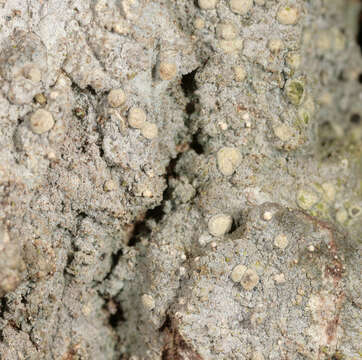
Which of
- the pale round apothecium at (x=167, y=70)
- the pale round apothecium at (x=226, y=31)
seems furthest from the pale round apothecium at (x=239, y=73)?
the pale round apothecium at (x=167, y=70)

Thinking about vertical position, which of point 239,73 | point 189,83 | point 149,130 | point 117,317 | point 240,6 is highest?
point 240,6

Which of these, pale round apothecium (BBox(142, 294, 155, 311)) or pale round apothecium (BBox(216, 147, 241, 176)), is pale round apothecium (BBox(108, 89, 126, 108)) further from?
pale round apothecium (BBox(142, 294, 155, 311))

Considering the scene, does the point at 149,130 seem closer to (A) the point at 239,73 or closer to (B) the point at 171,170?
(B) the point at 171,170

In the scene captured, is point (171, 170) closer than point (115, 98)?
No

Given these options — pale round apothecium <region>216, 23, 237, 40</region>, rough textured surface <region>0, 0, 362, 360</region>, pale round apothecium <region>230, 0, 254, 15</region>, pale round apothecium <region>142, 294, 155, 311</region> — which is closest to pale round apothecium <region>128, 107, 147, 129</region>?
rough textured surface <region>0, 0, 362, 360</region>

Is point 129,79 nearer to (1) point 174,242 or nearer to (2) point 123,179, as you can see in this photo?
(2) point 123,179

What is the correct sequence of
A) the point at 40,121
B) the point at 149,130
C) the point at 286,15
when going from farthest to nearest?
the point at 286,15 < the point at 149,130 < the point at 40,121

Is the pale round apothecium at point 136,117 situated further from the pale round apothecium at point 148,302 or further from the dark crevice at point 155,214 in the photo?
the pale round apothecium at point 148,302

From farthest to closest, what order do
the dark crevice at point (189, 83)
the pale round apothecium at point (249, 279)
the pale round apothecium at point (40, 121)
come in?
the dark crevice at point (189, 83), the pale round apothecium at point (249, 279), the pale round apothecium at point (40, 121)

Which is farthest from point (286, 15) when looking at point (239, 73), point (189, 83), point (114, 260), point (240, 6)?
point (114, 260)
